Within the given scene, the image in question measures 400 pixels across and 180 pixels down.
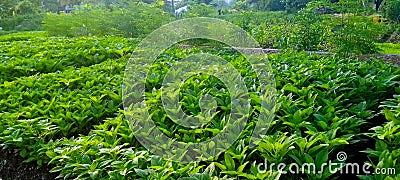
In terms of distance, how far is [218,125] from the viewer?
1830mm

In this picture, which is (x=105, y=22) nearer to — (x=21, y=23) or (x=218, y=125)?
Answer: (x=218, y=125)

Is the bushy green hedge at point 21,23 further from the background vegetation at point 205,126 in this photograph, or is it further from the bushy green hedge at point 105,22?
the background vegetation at point 205,126

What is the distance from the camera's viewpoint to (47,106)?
7.73 feet

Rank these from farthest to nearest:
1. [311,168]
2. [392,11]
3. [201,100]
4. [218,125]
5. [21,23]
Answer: [21,23], [392,11], [201,100], [218,125], [311,168]

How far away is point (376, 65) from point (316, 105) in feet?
4.01

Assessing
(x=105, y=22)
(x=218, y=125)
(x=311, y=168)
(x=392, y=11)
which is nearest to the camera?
(x=311, y=168)

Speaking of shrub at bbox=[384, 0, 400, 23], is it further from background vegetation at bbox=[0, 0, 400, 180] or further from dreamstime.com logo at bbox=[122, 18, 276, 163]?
dreamstime.com logo at bbox=[122, 18, 276, 163]

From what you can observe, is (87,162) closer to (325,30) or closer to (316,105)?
(316,105)

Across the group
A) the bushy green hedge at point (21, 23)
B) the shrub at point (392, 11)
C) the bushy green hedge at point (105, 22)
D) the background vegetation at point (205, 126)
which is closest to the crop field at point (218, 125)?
the background vegetation at point (205, 126)

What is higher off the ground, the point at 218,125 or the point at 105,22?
the point at 105,22

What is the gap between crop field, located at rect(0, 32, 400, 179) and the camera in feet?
4.86

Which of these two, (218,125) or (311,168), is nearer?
(311,168)

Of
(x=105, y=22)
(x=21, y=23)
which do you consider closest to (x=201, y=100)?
(x=105, y=22)

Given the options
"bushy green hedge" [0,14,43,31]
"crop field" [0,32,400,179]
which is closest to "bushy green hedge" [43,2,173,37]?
"crop field" [0,32,400,179]
